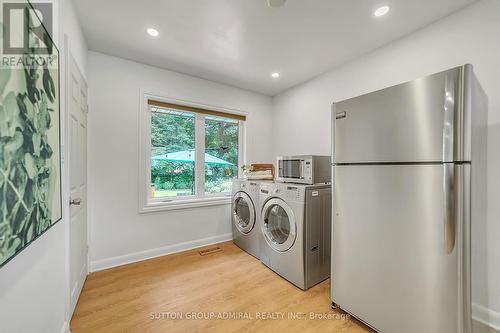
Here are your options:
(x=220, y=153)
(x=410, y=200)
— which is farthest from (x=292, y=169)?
(x=220, y=153)

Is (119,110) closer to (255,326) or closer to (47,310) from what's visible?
(47,310)

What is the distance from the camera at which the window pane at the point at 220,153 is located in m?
3.29

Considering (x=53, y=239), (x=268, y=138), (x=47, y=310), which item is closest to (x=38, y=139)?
(x=53, y=239)

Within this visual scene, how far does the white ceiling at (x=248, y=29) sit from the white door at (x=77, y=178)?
1.97 ft

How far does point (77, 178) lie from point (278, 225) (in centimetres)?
205

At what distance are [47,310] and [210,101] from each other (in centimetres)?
273

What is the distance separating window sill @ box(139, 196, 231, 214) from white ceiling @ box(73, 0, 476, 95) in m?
1.82

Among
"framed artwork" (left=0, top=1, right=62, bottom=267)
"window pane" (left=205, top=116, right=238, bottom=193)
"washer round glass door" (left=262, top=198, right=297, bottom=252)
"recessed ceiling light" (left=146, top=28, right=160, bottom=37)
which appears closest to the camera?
"framed artwork" (left=0, top=1, right=62, bottom=267)

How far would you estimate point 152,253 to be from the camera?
8.82 ft

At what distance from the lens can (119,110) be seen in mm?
2492

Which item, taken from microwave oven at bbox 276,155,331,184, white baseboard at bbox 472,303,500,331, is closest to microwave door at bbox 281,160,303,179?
microwave oven at bbox 276,155,331,184

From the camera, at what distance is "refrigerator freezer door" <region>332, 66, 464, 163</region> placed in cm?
113

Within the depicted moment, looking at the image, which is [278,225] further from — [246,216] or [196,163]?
[196,163]

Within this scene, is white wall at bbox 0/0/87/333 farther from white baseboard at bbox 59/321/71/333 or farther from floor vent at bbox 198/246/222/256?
floor vent at bbox 198/246/222/256
